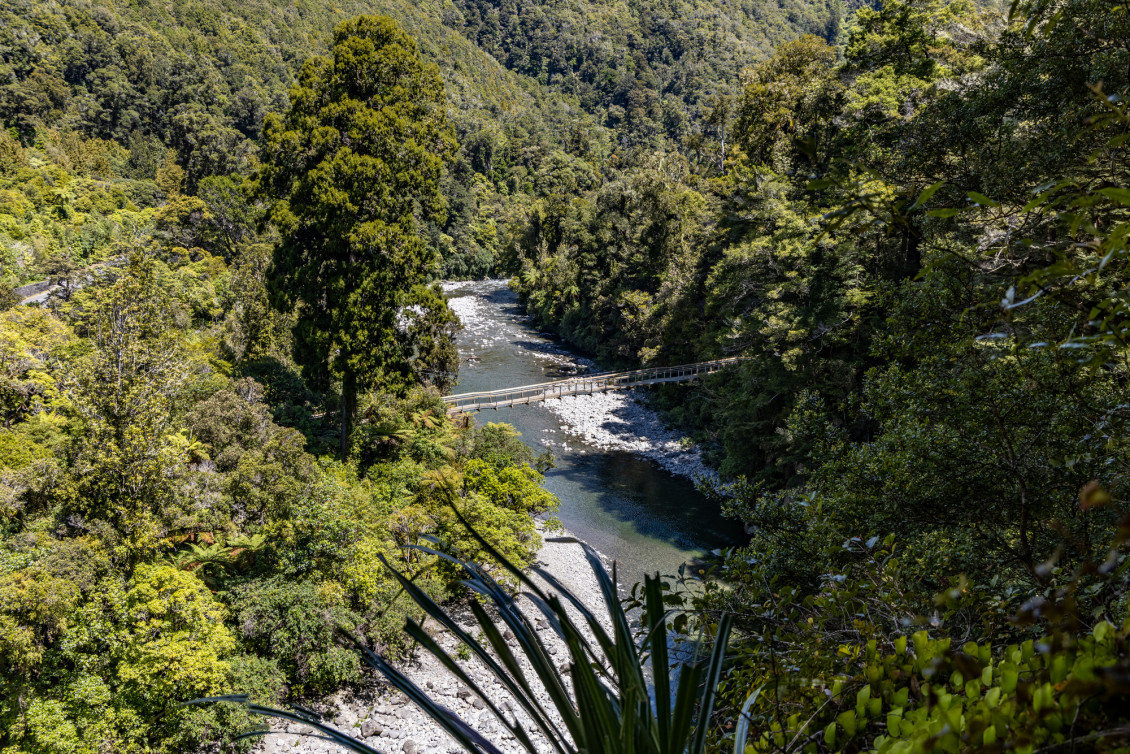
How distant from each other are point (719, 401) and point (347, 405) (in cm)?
1092

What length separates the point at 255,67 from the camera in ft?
216

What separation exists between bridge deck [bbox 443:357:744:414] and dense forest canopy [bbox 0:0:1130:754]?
0.82m

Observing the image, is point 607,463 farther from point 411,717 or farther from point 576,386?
point 411,717

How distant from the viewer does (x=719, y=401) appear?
18.7 meters

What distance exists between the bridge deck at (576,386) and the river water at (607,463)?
737mm

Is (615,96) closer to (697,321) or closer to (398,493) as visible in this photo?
(697,321)

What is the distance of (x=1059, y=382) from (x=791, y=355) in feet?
34.1

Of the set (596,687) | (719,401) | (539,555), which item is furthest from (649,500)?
(596,687)

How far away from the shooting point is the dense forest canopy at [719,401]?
2.03 meters

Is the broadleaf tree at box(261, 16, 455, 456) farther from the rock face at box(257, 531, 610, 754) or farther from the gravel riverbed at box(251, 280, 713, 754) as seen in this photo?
the gravel riverbed at box(251, 280, 713, 754)

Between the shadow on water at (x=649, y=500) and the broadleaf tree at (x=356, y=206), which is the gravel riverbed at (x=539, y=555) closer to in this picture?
the shadow on water at (x=649, y=500)

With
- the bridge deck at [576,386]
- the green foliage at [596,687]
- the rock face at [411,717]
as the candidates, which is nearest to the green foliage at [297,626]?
the rock face at [411,717]

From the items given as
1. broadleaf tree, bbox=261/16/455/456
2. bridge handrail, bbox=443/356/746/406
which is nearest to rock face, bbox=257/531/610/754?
broadleaf tree, bbox=261/16/455/456

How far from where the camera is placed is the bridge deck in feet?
62.8
